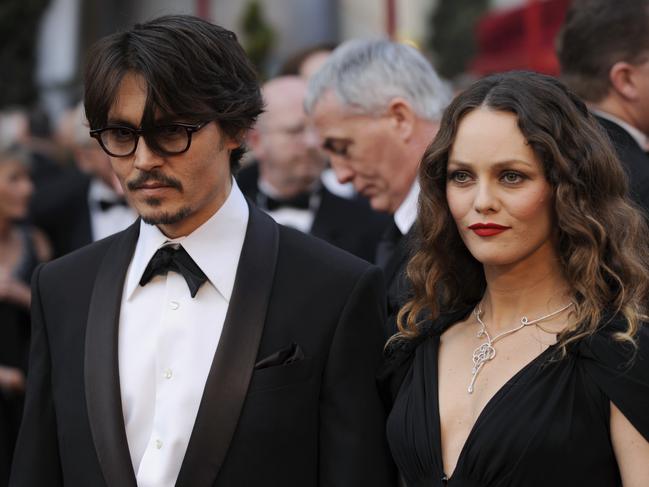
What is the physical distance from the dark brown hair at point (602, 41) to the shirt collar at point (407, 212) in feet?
2.39

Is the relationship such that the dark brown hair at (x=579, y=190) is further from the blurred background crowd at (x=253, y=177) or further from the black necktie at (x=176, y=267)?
the blurred background crowd at (x=253, y=177)

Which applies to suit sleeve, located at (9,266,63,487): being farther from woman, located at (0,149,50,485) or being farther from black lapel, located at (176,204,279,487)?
woman, located at (0,149,50,485)

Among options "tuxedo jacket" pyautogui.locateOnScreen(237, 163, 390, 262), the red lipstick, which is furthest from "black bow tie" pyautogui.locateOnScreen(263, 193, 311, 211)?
the red lipstick

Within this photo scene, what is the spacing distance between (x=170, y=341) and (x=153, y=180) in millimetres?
451

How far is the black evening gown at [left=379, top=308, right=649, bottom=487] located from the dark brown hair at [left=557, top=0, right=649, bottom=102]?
5.37ft

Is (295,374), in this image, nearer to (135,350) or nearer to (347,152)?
(135,350)

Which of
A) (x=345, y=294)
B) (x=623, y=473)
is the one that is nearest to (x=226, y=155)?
(x=345, y=294)

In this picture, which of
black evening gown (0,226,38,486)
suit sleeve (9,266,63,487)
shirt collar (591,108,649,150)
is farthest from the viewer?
black evening gown (0,226,38,486)

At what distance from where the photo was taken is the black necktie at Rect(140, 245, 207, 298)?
3.17m

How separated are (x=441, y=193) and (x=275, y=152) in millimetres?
3168

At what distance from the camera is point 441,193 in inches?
128

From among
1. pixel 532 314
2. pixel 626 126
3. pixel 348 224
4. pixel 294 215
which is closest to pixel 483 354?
pixel 532 314

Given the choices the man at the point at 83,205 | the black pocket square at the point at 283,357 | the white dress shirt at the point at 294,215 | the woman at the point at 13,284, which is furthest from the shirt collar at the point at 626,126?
the man at the point at 83,205

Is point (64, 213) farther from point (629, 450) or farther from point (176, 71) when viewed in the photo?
point (629, 450)
